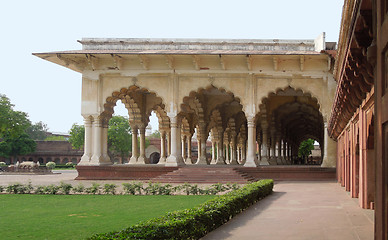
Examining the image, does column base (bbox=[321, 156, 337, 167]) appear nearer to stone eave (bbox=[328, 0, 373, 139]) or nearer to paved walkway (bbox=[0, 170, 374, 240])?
paved walkway (bbox=[0, 170, 374, 240])

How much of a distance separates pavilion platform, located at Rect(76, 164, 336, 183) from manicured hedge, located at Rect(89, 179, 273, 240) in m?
8.62

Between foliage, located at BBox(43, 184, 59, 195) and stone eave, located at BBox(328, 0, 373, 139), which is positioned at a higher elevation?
stone eave, located at BBox(328, 0, 373, 139)

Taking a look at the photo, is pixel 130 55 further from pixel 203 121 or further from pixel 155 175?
pixel 203 121

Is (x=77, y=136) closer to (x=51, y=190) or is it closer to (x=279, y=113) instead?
(x=279, y=113)

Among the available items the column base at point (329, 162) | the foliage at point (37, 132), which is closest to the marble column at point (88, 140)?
the column base at point (329, 162)

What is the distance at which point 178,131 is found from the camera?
68.8 feet

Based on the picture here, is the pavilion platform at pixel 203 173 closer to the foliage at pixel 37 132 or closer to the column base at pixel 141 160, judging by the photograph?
the column base at pixel 141 160

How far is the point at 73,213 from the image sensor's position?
9.15 m

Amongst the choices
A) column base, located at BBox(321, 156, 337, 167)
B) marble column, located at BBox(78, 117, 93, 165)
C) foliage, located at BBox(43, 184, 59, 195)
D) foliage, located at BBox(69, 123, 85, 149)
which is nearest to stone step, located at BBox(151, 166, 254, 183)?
column base, located at BBox(321, 156, 337, 167)

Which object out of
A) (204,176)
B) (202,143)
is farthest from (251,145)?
(202,143)

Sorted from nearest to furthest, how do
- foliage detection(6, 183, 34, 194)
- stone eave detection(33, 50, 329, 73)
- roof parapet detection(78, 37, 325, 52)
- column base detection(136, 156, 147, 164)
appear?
foliage detection(6, 183, 34, 194), stone eave detection(33, 50, 329, 73), roof parapet detection(78, 37, 325, 52), column base detection(136, 156, 147, 164)

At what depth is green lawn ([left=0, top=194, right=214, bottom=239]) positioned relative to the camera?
7.09 metres

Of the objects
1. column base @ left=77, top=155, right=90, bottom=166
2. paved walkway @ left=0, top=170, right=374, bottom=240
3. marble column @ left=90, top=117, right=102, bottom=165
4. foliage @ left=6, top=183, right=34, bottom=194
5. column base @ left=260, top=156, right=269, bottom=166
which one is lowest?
foliage @ left=6, top=183, right=34, bottom=194

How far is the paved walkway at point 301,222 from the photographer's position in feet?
22.1
